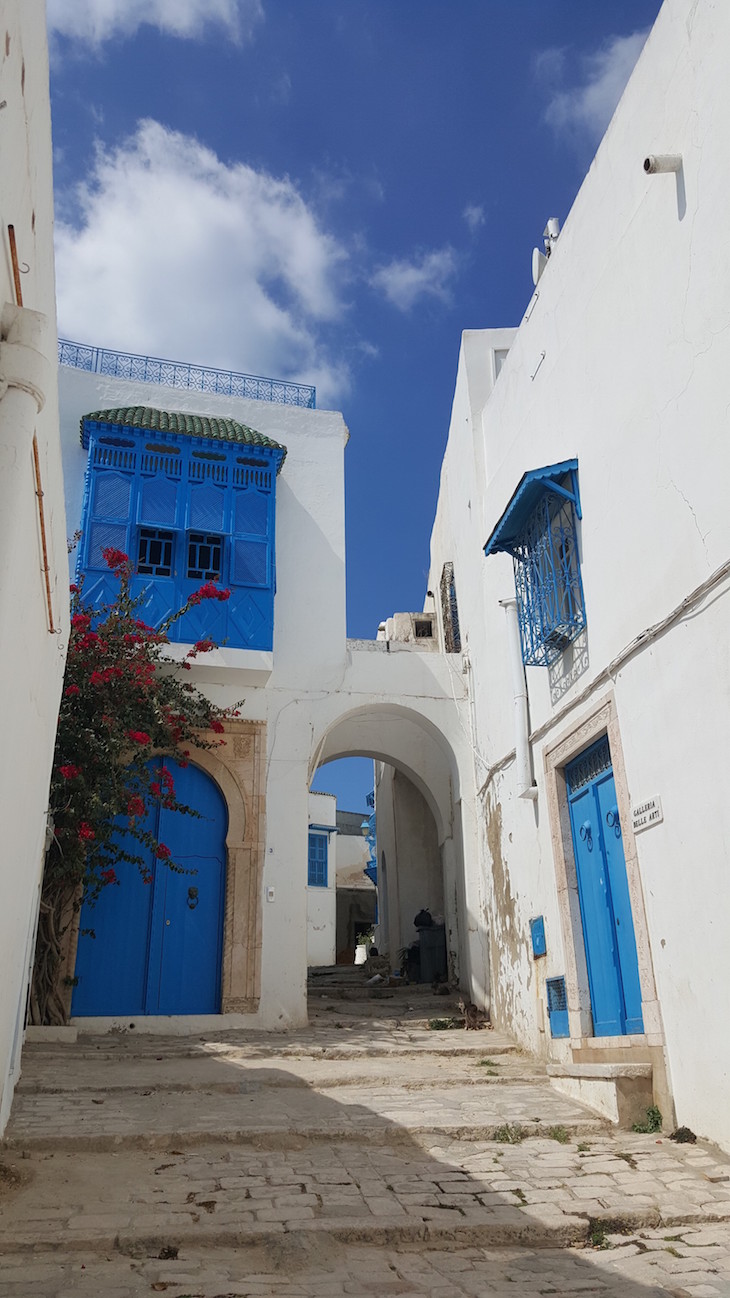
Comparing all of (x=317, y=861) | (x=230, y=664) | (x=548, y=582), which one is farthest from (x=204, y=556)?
(x=317, y=861)

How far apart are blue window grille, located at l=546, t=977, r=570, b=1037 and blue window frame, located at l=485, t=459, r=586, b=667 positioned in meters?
2.47

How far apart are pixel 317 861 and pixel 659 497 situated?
60.4ft

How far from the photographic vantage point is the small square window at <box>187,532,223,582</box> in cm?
1109

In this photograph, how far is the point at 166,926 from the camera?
33.4ft

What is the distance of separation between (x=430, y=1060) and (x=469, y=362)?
7.50m

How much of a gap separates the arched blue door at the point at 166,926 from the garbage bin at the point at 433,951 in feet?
11.8

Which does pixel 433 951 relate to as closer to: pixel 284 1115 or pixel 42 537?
pixel 284 1115

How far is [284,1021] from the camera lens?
9.86 meters

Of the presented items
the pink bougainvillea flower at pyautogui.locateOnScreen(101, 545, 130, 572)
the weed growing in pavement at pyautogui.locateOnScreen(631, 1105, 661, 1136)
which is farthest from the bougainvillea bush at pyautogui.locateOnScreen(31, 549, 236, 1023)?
the weed growing in pavement at pyautogui.locateOnScreen(631, 1105, 661, 1136)

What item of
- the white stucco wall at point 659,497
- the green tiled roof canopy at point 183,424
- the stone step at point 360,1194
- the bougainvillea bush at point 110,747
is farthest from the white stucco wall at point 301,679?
the stone step at point 360,1194

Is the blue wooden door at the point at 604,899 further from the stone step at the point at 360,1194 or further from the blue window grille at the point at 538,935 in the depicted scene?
the stone step at the point at 360,1194

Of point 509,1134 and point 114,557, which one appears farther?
point 114,557

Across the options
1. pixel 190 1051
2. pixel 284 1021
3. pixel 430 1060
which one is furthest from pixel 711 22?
pixel 284 1021

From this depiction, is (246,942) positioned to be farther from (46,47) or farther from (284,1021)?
(46,47)
